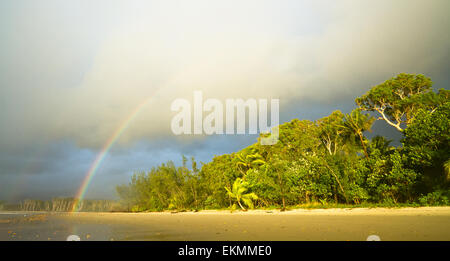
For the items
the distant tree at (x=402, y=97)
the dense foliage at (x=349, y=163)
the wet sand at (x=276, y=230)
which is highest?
the distant tree at (x=402, y=97)

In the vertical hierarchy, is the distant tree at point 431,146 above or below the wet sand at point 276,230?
above

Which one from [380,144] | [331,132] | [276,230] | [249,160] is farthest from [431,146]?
[249,160]

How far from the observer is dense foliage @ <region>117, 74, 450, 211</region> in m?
23.0

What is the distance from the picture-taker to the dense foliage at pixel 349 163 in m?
23.0

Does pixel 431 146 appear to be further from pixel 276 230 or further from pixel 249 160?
pixel 249 160

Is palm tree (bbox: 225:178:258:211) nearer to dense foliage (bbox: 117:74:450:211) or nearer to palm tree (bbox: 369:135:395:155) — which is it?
dense foliage (bbox: 117:74:450:211)

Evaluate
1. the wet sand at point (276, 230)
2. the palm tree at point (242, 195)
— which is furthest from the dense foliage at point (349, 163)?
the wet sand at point (276, 230)

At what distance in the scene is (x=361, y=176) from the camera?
28922 millimetres

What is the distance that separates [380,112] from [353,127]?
690 cm

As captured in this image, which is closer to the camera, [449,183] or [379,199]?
[449,183]

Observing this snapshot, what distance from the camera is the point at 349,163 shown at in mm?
31531

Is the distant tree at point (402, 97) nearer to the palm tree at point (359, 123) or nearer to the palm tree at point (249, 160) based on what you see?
the palm tree at point (359, 123)
